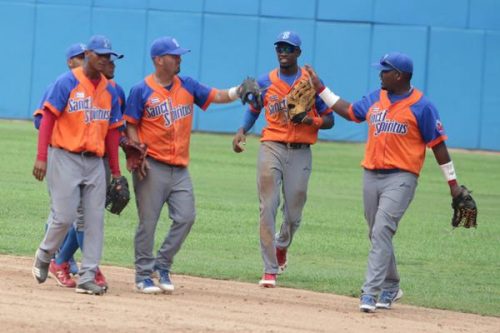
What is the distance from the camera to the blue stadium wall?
2848cm

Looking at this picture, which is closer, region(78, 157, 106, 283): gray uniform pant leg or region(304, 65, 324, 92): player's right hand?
region(78, 157, 106, 283): gray uniform pant leg

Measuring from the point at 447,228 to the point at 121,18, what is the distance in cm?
1561

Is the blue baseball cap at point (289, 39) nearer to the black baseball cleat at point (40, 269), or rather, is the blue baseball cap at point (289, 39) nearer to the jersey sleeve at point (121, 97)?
the jersey sleeve at point (121, 97)

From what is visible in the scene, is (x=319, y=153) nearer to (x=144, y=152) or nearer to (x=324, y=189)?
(x=324, y=189)

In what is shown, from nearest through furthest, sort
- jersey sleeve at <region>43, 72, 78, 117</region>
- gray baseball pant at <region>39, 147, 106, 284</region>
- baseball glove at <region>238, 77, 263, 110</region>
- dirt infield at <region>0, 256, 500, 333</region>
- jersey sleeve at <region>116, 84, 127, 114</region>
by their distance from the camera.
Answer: dirt infield at <region>0, 256, 500, 333</region>
jersey sleeve at <region>43, 72, 78, 117</region>
gray baseball pant at <region>39, 147, 106, 284</region>
jersey sleeve at <region>116, 84, 127, 114</region>
baseball glove at <region>238, 77, 263, 110</region>

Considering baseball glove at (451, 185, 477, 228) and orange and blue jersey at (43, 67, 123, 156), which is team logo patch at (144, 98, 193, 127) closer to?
orange and blue jersey at (43, 67, 123, 156)

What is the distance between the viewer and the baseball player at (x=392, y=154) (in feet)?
29.8

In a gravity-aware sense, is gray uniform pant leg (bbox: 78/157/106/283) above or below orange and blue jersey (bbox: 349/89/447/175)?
below

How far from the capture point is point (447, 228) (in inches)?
598

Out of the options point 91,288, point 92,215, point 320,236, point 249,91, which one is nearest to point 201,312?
point 91,288

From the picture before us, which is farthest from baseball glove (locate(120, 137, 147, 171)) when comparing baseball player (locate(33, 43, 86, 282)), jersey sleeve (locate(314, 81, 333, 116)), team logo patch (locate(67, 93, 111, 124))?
jersey sleeve (locate(314, 81, 333, 116))

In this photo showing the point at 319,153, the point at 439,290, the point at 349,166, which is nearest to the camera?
the point at 439,290

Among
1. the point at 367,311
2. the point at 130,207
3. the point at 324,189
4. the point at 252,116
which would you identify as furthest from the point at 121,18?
the point at 367,311

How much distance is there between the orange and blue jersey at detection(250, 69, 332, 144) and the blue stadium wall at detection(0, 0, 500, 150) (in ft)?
59.2
